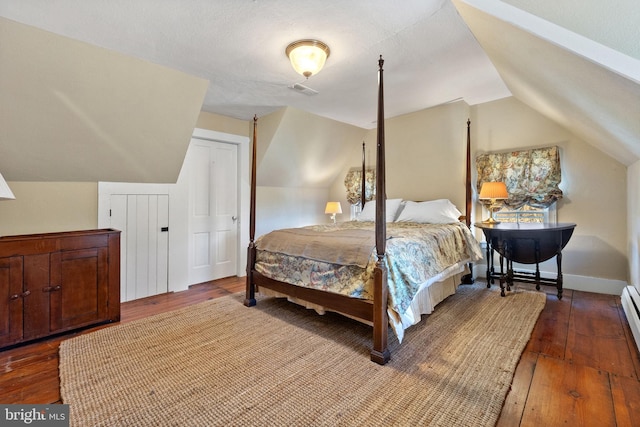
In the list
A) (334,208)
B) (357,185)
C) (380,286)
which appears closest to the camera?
(380,286)

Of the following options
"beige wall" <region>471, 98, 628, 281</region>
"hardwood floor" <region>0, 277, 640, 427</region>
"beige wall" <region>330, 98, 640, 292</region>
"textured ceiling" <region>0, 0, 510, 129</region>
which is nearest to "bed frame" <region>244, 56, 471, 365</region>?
"textured ceiling" <region>0, 0, 510, 129</region>

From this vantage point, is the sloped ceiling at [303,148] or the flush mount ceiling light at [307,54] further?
the sloped ceiling at [303,148]

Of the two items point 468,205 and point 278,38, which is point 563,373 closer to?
point 468,205

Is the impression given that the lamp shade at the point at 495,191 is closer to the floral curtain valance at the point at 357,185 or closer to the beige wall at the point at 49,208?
the floral curtain valance at the point at 357,185

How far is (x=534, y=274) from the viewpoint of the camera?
3.45 metres

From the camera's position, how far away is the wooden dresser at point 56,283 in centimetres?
212

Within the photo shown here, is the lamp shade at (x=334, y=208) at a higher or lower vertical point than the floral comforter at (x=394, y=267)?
higher

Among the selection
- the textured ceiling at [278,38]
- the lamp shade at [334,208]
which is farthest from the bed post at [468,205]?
the lamp shade at [334,208]

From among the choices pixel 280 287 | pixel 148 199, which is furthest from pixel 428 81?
pixel 148 199

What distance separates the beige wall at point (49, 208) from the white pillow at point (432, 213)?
3568 mm

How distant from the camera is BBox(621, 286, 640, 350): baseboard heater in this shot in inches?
82.7

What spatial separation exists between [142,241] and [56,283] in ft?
3.33

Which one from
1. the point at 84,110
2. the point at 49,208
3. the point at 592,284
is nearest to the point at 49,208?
the point at 49,208

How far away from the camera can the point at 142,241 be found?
330 cm
